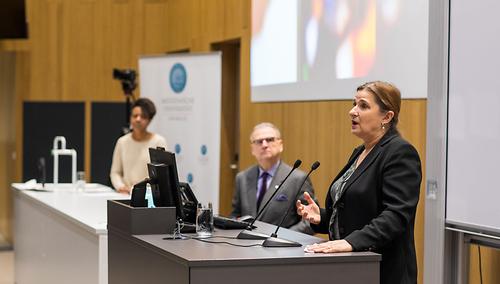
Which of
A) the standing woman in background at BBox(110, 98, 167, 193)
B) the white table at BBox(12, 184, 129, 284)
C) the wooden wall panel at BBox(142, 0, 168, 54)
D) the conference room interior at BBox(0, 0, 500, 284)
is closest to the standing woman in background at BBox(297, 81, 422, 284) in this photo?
the white table at BBox(12, 184, 129, 284)

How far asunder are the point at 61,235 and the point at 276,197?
1.60m

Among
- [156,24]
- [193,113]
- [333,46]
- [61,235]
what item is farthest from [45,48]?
[61,235]

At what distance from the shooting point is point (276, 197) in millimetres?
5172

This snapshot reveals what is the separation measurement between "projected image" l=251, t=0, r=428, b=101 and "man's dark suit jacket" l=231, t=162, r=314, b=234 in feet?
3.26

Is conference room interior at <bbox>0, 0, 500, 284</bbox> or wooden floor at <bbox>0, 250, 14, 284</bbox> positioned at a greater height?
conference room interior at <bbox>0, 0, 500, 284</bbox>

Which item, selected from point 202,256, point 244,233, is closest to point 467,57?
point 244,233

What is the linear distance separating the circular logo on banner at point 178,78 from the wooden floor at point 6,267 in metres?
2.51

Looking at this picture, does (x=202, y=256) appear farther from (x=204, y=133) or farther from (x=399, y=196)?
(x=204, y=133)

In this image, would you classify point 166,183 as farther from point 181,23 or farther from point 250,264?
point 181,23

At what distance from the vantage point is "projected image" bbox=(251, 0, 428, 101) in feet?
18.4

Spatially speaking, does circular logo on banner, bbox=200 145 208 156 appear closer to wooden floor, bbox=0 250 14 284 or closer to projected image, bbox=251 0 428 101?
projected image, bbox=251 0 428 101

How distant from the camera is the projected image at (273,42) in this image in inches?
293

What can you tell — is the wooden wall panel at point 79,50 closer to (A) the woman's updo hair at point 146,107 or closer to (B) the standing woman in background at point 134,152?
(B) the standing woman in background at point 134,152

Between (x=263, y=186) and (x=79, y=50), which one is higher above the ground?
(x=79, y=50)
